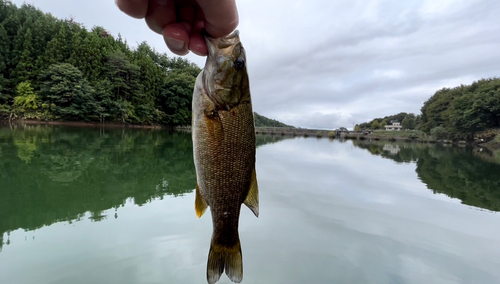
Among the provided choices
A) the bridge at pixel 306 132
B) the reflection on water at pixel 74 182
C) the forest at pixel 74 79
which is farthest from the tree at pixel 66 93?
the bridge at pixel 306 132

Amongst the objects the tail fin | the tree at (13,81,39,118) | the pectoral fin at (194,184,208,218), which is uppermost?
the tree at (13,81,39,118)

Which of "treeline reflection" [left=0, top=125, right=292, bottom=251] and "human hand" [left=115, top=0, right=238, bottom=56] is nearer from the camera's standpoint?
"human hand" [left=115, top=0, right=238, bottom=56]

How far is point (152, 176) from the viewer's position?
31.2ft

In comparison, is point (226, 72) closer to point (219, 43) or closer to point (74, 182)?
point (219, 43)

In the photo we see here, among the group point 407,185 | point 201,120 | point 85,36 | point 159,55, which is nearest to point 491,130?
point 407,185

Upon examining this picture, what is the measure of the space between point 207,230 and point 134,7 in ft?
15.3

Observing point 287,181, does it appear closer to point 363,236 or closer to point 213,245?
point 363,236

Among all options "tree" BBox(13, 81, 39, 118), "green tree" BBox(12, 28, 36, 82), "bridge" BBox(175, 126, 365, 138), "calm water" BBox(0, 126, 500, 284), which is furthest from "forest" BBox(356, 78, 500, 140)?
"green tree" BBox(12, 28, 36, 82)

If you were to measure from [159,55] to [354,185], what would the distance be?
5166 cm

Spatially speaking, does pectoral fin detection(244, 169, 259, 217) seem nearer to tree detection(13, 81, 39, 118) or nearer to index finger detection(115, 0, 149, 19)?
index finger detection(115, 0, 149, 19)

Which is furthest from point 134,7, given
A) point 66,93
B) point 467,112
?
point 467,112

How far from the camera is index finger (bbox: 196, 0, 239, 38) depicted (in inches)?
49.1

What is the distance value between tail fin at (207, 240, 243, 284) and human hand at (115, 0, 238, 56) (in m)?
1.26

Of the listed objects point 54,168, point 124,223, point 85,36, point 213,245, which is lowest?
point 124,223
